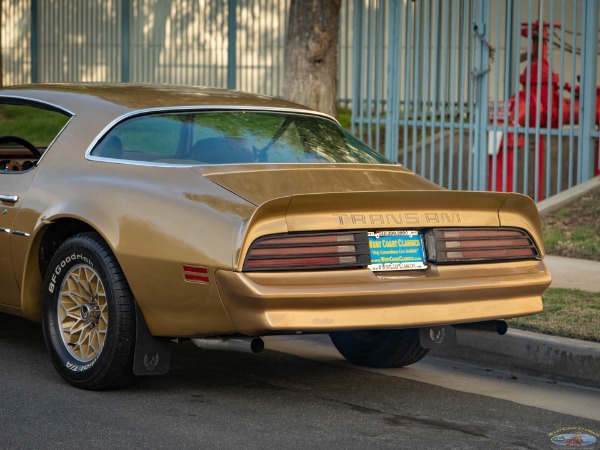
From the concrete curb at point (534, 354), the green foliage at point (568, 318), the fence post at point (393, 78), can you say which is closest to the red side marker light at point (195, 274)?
the concrete curb at point (534, 354)

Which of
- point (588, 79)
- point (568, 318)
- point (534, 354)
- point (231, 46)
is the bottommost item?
point (534, 354)

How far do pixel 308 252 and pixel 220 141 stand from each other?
3.73 feet

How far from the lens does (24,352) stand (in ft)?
22.6

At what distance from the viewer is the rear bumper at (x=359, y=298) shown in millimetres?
5230

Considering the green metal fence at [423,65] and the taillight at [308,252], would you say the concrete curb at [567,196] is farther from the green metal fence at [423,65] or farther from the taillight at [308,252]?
the taillight at [308,252]

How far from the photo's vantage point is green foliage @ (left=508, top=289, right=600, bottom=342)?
22.8ft

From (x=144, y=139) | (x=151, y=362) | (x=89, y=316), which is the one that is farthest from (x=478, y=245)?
(x=89, y=316)

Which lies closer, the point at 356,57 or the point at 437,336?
the point at 437,336

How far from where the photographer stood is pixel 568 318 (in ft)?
24.2

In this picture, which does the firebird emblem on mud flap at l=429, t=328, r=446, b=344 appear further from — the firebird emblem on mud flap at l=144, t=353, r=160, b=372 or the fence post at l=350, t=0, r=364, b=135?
the fence post at l=350, t=0, r=364, b=135

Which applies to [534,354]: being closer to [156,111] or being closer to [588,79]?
[156,111]

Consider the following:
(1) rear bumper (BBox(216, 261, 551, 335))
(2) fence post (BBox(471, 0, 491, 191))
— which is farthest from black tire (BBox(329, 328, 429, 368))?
(2) fence post (BBox(471, 0, 491, 191))

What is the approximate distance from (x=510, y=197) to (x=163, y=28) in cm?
1662

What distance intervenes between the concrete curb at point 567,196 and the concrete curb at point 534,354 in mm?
4889
